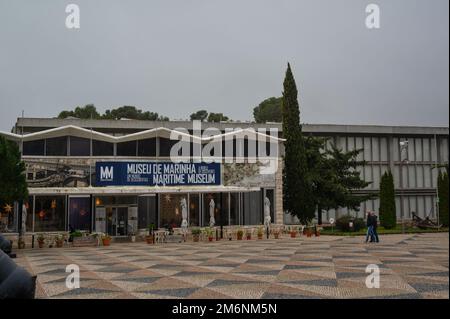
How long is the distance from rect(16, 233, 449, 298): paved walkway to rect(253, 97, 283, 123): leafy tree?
2250 inches

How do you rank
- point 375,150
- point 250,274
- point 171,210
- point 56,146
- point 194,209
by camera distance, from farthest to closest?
1. point 375,150
2. point 194,209
3. point 171,210
4. point 56,146
5. point 250,274

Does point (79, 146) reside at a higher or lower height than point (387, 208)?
higher

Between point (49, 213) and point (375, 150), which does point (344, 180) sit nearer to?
point (375, 150)

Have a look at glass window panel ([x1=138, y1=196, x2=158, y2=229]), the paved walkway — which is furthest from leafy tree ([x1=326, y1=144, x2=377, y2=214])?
the paved walkway

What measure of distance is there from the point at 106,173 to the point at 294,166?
12.6m

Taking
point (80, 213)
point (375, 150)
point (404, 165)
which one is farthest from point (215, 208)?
point (404, 165)

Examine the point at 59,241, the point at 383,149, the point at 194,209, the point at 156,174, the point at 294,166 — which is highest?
the point at 383,149

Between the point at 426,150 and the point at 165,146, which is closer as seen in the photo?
the point at 165,146

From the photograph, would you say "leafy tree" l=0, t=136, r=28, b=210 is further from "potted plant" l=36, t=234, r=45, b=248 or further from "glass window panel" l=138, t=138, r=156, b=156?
"glass window panel" l=138, t=138, r=156, b=156

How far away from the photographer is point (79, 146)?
28.1 meters

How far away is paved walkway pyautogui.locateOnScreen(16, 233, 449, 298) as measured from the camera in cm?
946

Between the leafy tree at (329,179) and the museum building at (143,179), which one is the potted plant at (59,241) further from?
the leafy tree at (329,179)

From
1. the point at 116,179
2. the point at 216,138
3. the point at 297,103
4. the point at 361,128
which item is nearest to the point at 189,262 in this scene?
the point at 116,179

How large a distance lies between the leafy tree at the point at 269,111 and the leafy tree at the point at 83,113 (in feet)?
85.5
